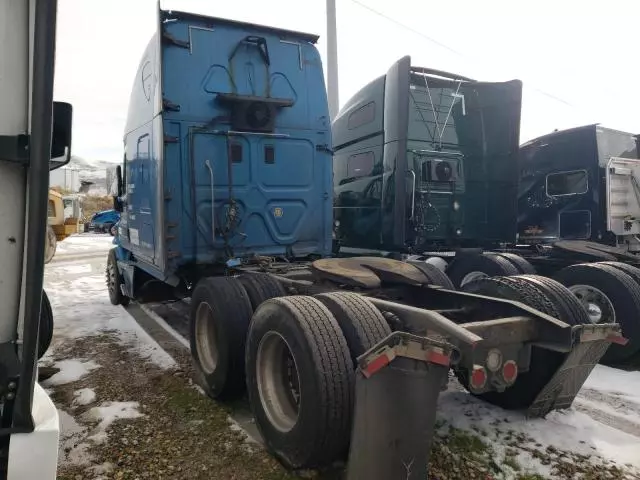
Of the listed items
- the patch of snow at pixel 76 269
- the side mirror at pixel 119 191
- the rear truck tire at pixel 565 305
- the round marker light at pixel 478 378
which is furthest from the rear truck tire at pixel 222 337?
the patch of snow at pixel 76 269

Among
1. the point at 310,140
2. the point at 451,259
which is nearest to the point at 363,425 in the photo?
the point at 310,140

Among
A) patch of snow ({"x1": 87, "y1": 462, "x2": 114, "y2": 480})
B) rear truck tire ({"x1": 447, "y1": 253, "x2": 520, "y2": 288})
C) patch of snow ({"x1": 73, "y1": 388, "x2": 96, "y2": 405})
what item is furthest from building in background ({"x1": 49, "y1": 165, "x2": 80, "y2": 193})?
patch of snow ({"x1": 87, "y1": 462, "x2": 114, "y2": 480})

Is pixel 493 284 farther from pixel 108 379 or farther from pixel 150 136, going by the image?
pixel 150 136

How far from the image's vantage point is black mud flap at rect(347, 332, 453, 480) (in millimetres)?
2379

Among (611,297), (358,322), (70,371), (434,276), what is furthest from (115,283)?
(611,297)

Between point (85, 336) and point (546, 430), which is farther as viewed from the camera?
point (85, 336)

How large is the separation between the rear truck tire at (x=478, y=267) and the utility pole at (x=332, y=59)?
8995 millimetres

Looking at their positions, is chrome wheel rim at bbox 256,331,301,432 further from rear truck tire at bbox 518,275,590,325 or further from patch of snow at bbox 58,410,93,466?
rear truck tire at bbox 518,275,590,325

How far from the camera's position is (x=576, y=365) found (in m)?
3.04

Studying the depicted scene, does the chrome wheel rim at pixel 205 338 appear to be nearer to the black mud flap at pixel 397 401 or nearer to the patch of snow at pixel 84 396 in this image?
the patch of snow at pixel 84 396

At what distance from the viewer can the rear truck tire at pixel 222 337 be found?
3.93m

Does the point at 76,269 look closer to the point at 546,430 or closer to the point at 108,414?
the point at 108,414

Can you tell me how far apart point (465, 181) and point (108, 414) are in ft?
18.0

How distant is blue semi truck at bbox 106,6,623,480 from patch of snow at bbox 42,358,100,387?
1163 millimetres
